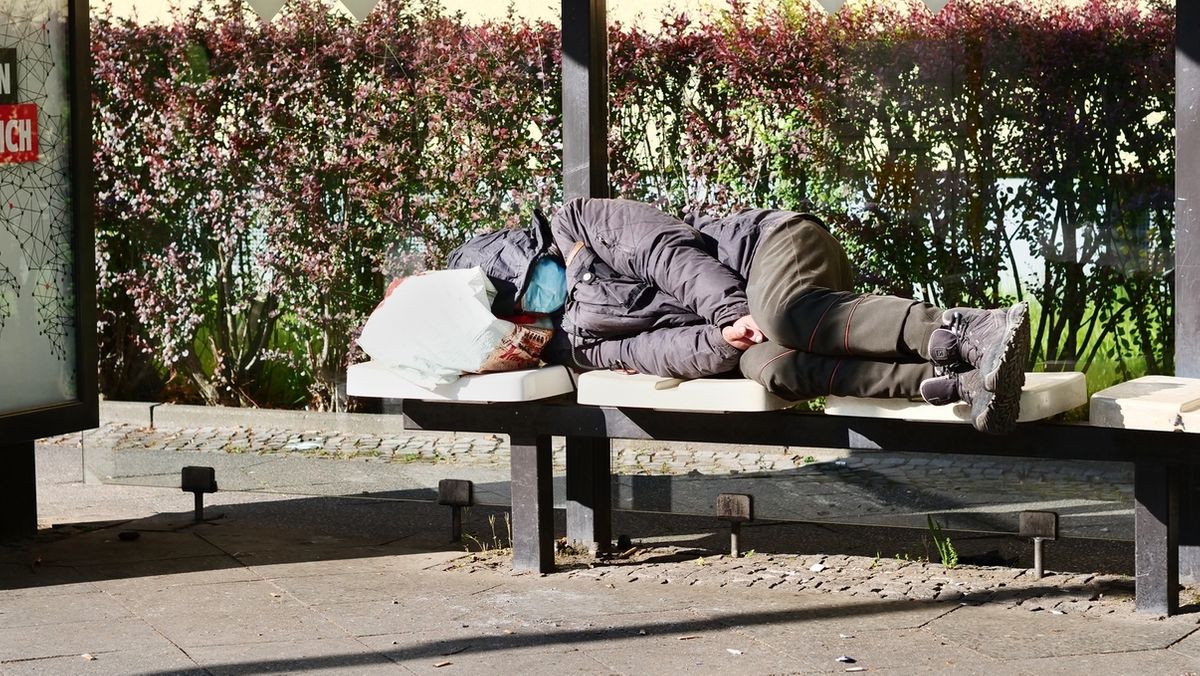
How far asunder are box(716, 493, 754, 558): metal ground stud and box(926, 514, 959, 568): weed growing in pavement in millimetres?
660

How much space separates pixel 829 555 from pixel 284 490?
2623 millimetres

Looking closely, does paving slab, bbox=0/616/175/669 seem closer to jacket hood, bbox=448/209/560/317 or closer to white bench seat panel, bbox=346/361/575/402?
white bench seat panel, bbox=346/361/575/402

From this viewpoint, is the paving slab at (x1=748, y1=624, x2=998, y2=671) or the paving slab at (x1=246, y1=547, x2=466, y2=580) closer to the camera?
the paving slab at (x1=748, y1=624, x2=998, y2=671)

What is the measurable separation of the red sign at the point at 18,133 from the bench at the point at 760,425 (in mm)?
1486

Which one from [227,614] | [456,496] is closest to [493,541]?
[456,496]

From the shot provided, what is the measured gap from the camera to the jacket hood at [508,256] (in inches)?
191

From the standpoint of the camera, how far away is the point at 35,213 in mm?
5320

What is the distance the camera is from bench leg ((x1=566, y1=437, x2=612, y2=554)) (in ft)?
17.2

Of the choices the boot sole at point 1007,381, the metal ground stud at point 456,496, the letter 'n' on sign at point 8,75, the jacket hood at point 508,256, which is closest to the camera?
the boot sole at point 1007,381

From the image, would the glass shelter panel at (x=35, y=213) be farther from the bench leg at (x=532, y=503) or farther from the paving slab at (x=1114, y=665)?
the paving slab at (x=1114, y=665)

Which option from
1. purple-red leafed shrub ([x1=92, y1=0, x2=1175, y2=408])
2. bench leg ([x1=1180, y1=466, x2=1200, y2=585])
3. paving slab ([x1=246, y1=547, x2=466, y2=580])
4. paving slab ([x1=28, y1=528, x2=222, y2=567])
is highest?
purple-red leafed shrub ([x1=92, y1=0, x2=1175, y2=408])

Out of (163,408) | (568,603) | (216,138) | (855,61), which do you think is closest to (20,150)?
(216,138)

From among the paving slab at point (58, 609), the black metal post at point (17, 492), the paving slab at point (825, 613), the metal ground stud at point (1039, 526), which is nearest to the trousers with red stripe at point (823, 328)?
the paving slab at point (825, 613)

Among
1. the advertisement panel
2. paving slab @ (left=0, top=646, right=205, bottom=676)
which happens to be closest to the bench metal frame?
paving slab @ (left=0, top=646, right=205, bottom=676)
